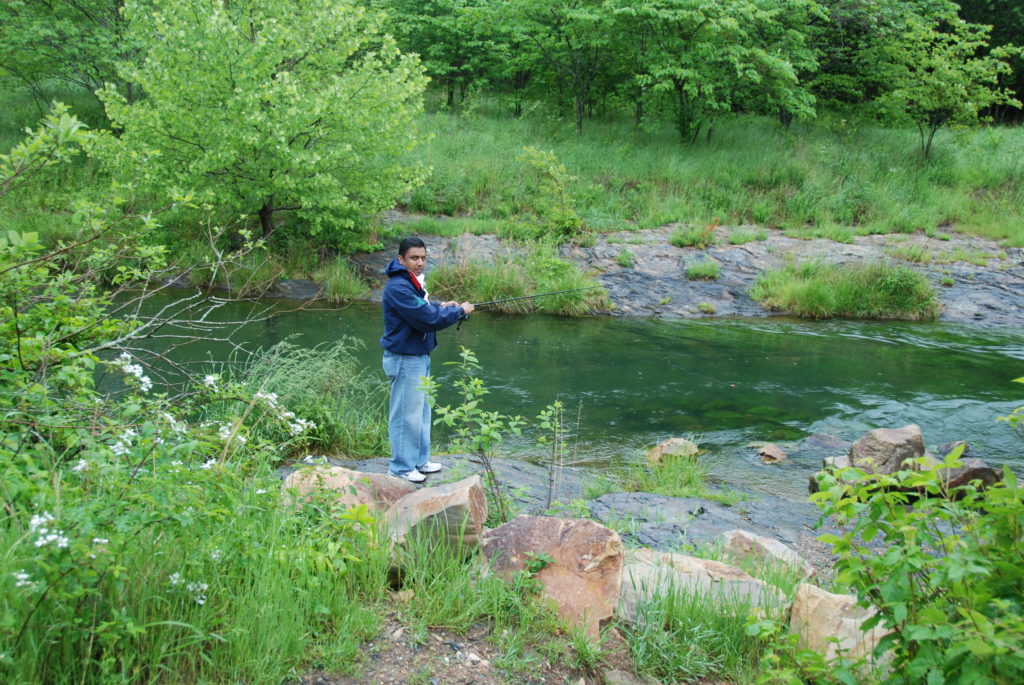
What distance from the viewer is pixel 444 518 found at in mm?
3736

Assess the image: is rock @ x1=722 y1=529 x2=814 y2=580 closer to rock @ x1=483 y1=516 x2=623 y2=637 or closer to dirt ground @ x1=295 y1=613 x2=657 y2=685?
rock @ x1=483 y1=516 x2=623 y2=637

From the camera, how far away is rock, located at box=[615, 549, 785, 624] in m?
3.54

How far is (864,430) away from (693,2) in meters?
14.3

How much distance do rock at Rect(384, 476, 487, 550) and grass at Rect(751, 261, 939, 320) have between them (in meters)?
13.8

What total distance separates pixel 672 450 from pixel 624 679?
511cm

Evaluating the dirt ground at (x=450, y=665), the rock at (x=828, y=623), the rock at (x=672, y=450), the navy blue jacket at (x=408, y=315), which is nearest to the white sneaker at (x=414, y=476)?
the navy blue jacket at (x=408, y=315)

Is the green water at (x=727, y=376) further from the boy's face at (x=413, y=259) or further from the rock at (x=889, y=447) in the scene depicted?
the boy's face at (x=413, y=259)

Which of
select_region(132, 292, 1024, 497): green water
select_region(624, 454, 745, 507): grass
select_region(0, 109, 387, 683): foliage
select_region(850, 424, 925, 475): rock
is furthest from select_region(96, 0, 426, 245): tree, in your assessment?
select_region(0, 109, 387, 683): foliage

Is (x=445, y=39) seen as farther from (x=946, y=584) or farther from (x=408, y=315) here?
(x=946, y=584)

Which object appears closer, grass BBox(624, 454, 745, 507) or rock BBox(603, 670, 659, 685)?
rock BBox(603, 670, 659, 685)

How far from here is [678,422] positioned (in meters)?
9.71

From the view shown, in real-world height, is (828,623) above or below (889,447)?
above

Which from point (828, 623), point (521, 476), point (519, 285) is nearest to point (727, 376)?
point (519, 285)

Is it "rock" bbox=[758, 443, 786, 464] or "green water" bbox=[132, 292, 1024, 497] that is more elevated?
"rock" bbox=[758, 443, 786, 464]
